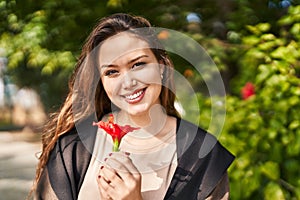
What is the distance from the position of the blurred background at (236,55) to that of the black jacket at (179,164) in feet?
2.51

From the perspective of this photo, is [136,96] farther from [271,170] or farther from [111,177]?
[271,170]

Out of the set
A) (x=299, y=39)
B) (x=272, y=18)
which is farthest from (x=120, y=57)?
(x=272, y=18)

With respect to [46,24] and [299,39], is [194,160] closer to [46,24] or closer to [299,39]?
[299,39]

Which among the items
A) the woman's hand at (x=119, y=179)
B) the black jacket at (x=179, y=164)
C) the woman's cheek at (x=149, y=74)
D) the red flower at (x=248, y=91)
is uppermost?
the woman's cheek at (x=149, y=74)

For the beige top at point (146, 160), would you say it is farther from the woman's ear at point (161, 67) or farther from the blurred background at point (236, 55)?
the blurred background at point (236, 55)

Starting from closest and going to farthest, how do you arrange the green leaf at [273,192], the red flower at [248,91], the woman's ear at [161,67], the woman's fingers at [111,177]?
the woman's fingers at [111,177], the woman's ear at [161,67], the green leaf at [273,192], the red flower at [248,91]

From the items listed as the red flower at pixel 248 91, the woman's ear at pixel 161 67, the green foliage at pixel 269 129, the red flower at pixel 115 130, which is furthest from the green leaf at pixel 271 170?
the red flower at pixel 115 130

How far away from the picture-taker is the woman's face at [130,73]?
1.00 metres

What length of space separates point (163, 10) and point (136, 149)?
2159 millimetres

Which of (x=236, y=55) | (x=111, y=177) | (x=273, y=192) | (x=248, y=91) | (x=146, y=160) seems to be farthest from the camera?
(x=236, y=55)

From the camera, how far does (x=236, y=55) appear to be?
2852 mm

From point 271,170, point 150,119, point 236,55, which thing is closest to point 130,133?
point 150,119

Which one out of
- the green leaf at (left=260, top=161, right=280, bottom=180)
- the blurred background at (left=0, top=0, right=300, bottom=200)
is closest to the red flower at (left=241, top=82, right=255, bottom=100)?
the blurred background at (left=0, top=0, right=300, bottom=200)

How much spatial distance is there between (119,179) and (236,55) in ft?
6.52
